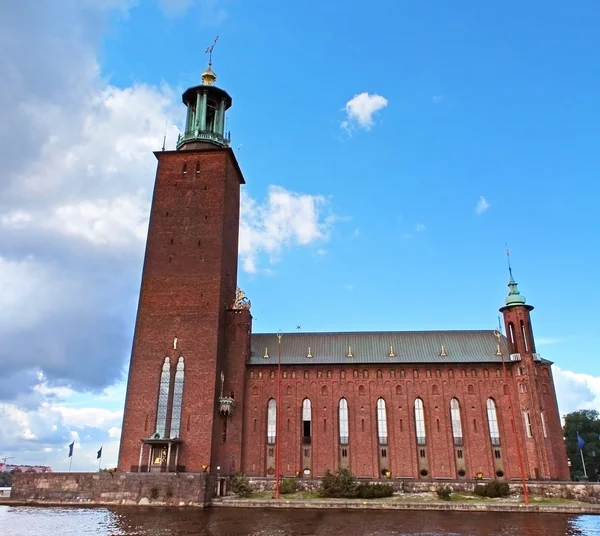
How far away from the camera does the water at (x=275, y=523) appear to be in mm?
27312

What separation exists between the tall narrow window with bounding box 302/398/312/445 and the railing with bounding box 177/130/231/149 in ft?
106

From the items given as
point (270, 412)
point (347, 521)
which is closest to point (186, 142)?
point (270, 412)

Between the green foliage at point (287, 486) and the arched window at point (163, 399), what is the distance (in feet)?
40.5

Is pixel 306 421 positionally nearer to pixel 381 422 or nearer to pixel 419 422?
pixel 381 422

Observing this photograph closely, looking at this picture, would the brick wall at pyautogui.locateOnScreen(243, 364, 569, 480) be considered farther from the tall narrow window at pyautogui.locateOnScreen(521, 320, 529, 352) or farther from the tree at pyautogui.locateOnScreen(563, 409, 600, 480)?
the tree at pyautogui.locateOnScreen(563, 409, 600, 480)

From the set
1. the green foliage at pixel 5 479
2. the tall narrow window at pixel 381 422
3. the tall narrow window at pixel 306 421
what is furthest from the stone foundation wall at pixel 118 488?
the green foliage at pixel 5 479

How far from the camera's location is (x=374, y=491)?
45188 mm

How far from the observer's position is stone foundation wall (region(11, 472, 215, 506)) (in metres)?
42.4

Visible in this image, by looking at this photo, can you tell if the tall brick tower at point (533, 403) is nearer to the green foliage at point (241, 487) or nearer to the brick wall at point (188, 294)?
the green foliage at point (241, 487)

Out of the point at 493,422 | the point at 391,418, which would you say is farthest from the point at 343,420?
the point at 493,422

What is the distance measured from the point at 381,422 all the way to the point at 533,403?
15.6 meters

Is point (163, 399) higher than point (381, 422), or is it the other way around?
point (163, 399)

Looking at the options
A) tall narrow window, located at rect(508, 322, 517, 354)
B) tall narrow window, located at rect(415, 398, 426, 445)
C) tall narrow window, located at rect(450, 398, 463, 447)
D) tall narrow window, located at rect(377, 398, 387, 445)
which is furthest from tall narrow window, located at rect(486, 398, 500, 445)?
tall narrow window, located at rect(377, 398, 387, 445)

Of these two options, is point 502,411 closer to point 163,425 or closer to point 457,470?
point 457,470
